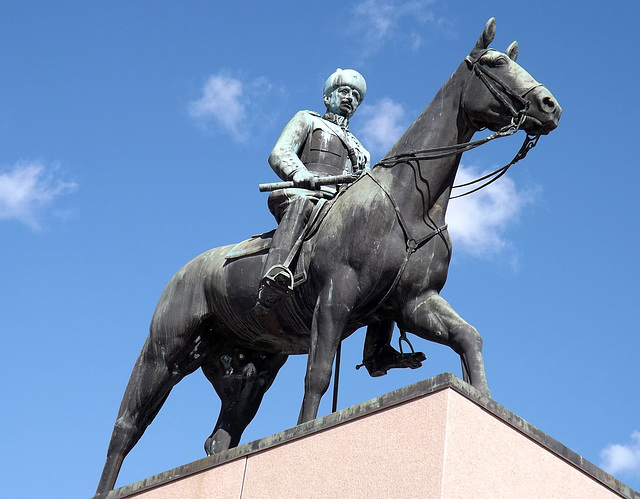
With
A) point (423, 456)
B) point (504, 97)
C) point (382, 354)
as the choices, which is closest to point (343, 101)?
point (504, 97)

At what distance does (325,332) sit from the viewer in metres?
9.98

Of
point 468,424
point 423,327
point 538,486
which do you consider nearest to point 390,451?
point 468,424

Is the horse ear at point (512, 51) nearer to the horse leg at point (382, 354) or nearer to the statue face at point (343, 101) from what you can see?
the statue face at point (343, 101)

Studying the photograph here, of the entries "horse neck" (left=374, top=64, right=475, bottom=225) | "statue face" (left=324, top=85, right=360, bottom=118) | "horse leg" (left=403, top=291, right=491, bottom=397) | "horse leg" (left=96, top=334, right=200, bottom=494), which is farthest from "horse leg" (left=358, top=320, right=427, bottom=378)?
"statue face" (left=324, top=85, right=360, bottom=118)

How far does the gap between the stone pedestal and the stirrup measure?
5.11 ft

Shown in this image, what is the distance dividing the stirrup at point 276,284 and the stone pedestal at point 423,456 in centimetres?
156

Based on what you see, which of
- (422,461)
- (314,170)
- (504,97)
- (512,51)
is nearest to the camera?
(422,461)

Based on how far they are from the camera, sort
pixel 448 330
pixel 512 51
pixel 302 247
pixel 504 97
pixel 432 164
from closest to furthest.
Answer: pixel 448 330 → pixel 504 97 → pixel 432 164 → pixel 302 247 → pixel 512 51

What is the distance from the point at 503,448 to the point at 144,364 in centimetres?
450

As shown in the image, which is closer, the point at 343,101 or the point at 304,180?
the point at 304,180

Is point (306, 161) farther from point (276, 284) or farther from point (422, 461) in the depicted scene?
point (422, 461)

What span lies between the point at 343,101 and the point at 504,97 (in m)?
2.22

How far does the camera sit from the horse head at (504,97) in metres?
10.2

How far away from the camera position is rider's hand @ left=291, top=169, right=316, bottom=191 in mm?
10961
